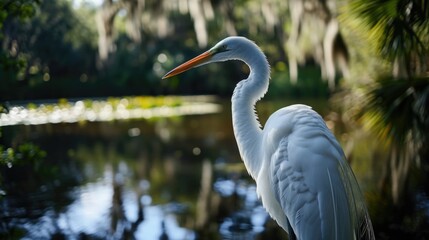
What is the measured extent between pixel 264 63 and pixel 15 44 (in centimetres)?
254

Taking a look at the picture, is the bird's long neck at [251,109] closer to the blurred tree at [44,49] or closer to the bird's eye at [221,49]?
the bird's eye at [221,49]

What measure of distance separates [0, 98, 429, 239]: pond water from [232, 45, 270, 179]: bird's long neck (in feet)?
3.91

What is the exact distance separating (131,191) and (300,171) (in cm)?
365

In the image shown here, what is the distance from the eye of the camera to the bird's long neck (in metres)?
2.75

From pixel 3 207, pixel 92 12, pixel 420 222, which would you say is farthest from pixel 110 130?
pixel 92 12

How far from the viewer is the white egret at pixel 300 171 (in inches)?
88.0

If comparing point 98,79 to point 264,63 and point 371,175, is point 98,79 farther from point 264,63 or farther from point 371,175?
point 264,63

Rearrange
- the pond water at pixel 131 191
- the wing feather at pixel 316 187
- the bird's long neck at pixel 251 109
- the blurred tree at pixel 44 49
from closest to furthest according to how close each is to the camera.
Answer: the wing feather at pixel 316 187 < the bird's long neck at pixel 251 109 < the pond water at pixel 131 191 < the blurred tree at pixel 44 49

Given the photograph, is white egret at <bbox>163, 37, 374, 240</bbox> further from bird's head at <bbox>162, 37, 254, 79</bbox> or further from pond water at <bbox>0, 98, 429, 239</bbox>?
pond water at <bbox>0, 98, 429, 239</bbox>

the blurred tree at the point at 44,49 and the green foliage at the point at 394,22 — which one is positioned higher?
the blurred tree at the point at 44,49

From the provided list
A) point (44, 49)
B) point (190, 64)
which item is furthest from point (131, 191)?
point (44, 49)

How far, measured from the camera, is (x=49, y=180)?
20.6 ft

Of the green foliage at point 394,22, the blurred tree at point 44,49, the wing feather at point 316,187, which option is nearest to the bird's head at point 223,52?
the wing feather at point 316,187

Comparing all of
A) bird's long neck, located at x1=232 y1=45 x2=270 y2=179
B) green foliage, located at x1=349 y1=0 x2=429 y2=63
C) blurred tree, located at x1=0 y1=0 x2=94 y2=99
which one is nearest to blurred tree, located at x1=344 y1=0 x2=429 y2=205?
green foliage, located at x1=349 y1=0 x2=429 y2=63
